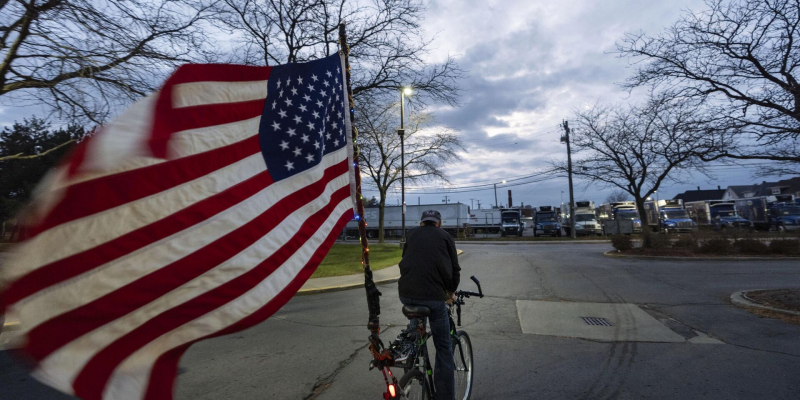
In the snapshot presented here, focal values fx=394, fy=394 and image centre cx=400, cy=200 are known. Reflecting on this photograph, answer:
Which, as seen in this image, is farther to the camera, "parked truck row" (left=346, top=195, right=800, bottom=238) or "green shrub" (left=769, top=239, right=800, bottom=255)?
"parked truck row" (left=346, top=195, right=800, bottom=238)

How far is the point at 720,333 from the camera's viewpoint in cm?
642

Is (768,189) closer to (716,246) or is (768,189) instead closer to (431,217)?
(716,246)

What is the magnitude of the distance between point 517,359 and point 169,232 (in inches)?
186

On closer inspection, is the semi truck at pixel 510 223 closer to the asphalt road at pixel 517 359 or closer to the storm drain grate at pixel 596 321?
the asphalt road at pixel 517 359

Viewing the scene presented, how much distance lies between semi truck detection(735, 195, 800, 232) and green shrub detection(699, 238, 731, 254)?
17.7m

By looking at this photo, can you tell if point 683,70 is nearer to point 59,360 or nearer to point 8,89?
point 59,360

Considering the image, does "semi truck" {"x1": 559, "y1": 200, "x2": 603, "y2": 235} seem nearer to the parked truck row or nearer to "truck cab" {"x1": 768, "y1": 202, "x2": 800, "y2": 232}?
the parked truck row

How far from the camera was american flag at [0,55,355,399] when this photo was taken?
1.46 meters

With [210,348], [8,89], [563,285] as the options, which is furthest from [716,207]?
[8,89]

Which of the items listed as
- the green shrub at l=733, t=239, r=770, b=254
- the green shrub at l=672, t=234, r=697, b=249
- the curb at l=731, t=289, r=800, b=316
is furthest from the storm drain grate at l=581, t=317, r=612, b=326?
the green shrub at l=733, t=239, r=770, b=254

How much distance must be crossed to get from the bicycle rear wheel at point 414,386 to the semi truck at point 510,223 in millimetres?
40094

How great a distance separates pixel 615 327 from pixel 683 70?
597 centimetres

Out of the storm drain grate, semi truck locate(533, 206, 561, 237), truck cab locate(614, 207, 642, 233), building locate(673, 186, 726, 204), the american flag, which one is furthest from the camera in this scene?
building locate(673, 186, 726, 204)

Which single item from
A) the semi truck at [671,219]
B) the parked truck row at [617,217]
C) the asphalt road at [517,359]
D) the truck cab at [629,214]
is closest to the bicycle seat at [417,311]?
the asphalt road at [517,359]
